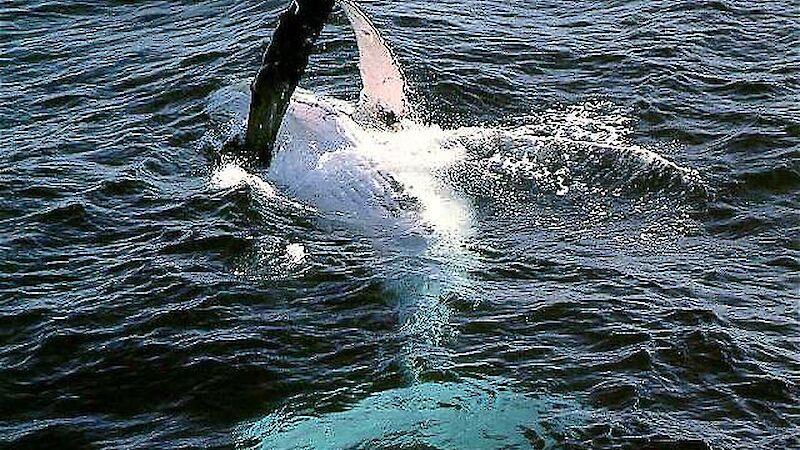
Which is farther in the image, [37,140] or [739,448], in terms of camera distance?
[37,140]

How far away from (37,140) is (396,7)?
5.58 metres

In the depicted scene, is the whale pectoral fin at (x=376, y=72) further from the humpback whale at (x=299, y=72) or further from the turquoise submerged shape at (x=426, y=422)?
the turquoise submerged shape at (x=426, y=422)

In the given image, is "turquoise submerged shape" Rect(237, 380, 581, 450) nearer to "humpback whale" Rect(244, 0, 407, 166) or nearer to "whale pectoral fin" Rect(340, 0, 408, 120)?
"humpback whale" Rect(244, 0, 407, 166)

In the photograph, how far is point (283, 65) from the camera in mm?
10359

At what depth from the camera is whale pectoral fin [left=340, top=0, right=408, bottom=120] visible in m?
10.8

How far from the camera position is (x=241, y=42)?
15.3 m

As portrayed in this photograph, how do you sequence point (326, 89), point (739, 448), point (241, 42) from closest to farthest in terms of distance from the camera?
point (739, 448), point (326, 89), point (241, 42)

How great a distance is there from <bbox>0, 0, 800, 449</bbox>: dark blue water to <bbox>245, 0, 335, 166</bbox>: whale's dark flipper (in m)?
0.61

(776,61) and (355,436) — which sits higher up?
(776,61)

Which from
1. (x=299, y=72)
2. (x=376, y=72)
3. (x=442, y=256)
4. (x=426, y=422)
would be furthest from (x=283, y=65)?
(x=426, y=422)

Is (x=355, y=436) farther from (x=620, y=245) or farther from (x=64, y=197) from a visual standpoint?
(x=64, y=197)

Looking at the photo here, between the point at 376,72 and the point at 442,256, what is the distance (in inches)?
85.8

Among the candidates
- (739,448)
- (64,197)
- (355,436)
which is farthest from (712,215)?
(64,197)

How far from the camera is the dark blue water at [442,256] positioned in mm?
8203
